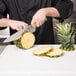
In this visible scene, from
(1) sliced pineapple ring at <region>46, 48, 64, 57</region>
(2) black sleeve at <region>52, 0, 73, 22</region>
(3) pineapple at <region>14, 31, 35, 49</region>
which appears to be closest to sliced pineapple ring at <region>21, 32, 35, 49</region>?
(3) pineapple at <region>14, 31, 35, 49</region>

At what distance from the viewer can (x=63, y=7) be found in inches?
49.7

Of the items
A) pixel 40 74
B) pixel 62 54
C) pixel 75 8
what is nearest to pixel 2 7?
pixel 62 54

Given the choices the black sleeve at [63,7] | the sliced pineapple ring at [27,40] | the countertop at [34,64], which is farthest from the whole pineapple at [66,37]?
the black sleeve at [63,7]

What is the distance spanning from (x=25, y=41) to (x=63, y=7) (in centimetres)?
37

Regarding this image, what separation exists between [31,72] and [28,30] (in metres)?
0.32

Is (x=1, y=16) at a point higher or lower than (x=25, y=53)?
higher

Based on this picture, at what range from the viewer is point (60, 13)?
48.8 inches

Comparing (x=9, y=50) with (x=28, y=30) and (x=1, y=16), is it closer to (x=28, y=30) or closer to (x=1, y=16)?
(x=28, y=30)

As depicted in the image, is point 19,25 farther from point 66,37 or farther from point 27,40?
point 66,37

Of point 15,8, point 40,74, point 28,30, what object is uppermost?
point 15,8

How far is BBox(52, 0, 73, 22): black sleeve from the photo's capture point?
4.09 feet

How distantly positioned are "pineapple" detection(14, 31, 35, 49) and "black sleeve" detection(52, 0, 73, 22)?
0.29 metres

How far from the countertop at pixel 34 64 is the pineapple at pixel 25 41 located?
4cm

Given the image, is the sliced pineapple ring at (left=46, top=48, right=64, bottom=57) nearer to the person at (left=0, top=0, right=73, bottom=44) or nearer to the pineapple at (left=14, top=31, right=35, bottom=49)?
the pineapple at (left=14, top=31, right=35, bottom=49)
